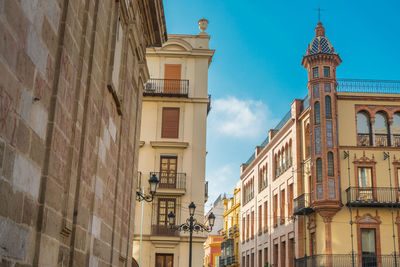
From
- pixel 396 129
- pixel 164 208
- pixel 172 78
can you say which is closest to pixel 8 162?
pixel 164 208

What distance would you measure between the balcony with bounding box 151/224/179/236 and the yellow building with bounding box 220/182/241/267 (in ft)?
87.3

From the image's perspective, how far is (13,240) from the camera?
161 inches

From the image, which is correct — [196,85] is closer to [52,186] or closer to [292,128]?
[292,128]

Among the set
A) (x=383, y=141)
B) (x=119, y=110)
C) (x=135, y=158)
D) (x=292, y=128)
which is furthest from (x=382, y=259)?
(x=119, y=110)

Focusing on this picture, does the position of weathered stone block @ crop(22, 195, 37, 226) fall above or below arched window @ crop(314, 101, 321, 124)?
below

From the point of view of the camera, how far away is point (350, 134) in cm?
3031

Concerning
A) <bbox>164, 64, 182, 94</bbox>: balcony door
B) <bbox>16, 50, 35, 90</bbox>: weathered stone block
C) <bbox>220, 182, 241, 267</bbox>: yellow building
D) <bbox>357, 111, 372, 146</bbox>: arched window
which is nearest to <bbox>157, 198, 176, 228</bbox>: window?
<bbox>164, 64, 182, 94</bbox>: balcony door

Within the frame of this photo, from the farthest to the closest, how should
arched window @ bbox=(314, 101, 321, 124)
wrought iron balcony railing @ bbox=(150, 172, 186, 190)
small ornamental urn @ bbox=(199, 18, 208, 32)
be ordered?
arched window @ bbox=(314, 101, 321, 124) < small ornamental urn @ bbox=(199, 18, 208, 32) < wrought iron balcony railing @ bbox=(150, 172, 186, 190)

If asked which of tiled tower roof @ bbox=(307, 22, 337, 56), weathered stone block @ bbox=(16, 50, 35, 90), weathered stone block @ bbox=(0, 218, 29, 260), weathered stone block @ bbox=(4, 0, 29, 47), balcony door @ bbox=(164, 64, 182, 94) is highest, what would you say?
tiled tower roof @ bbox=(307, 22, 337, 56)

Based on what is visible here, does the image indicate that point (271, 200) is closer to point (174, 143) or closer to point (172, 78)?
point (174, 143)

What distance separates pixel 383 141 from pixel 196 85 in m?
11.9

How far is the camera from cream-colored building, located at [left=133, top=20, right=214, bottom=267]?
2570cm

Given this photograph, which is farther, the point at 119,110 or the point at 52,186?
the point at 119,110

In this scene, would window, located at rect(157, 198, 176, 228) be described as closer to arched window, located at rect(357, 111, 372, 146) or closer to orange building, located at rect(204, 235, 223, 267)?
arched window, located at rect(357, 111, 372, 146)
